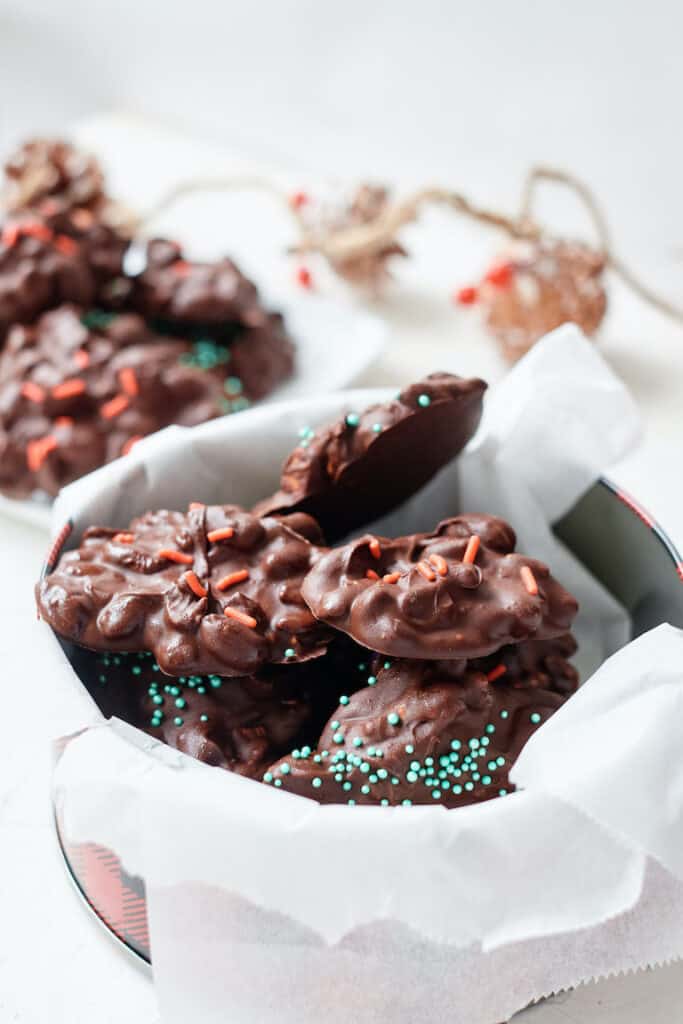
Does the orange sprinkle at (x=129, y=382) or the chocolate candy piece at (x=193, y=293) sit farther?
the chocolate candy piece at (x=193, y=293)

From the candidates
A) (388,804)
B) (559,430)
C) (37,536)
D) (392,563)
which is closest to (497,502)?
(559,430)

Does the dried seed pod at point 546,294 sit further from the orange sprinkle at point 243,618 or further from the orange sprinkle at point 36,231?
the orange sprinkle at point 243,618

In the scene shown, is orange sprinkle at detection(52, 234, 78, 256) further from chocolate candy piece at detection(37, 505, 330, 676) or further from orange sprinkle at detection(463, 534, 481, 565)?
orange sprinkle at detection(463, 534, 481, 565)

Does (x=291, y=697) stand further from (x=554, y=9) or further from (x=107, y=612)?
(x=554, y=9)

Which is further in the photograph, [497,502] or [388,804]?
[497,502]

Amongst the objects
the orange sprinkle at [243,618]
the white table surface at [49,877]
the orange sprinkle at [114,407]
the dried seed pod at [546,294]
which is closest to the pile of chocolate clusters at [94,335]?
the orange sprinkle at [114,407]

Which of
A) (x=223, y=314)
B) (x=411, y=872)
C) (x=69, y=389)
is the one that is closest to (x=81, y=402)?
(x=69, y=389)
